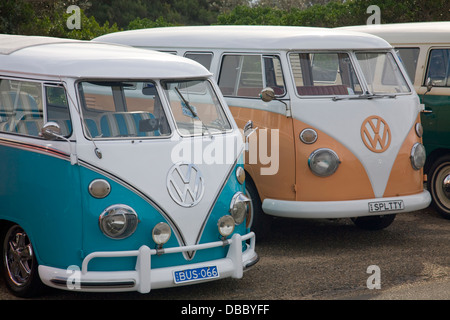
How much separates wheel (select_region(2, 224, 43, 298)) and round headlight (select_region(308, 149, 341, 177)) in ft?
10.2

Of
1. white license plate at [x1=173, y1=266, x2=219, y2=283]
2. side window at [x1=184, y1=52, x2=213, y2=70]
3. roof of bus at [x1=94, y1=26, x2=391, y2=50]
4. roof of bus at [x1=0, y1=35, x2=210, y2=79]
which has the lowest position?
white license plate at [x1=173, y1=266, x2=219, y2=283]

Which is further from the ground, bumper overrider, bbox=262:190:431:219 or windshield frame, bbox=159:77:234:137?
windshield frame, bbox=159:77:234:137

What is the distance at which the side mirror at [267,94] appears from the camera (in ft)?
27.9

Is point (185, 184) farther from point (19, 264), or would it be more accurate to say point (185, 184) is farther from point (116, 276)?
point (19, 264)

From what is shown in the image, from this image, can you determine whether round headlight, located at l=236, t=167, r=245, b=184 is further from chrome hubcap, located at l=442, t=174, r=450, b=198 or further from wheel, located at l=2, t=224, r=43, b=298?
chrome hubcap, located at l=442, t=174, r=450, b=198

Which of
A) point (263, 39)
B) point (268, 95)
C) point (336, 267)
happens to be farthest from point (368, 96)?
point (336, 267)

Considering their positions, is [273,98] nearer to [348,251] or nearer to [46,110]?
[348,251]

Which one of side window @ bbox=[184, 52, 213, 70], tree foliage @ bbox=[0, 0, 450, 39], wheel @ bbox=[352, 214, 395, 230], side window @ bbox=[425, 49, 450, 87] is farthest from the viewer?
tree foliage @ bbox=[0, 0, 450, 39]

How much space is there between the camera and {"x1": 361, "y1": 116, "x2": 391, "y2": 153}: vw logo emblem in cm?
863

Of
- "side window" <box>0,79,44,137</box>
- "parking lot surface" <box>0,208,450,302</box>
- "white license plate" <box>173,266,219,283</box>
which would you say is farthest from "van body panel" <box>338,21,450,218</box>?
"side window" <box>0,79,44,137</box>

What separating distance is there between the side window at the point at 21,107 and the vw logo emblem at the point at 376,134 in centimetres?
351

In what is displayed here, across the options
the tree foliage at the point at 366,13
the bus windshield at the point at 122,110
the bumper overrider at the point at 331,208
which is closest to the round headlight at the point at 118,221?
the bus windshield at the point at 122,110

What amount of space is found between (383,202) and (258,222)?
4.48 feet
